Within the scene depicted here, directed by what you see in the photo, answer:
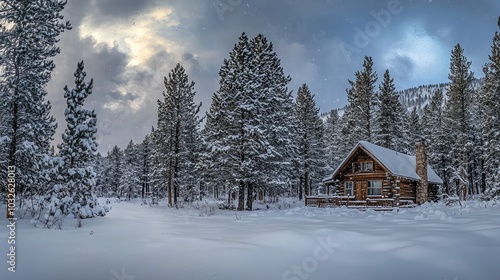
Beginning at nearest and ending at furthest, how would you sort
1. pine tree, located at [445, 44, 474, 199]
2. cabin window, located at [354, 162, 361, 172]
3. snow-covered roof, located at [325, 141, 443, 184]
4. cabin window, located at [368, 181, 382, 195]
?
snow-covered roof, located at [325, 141, 443, 184]
cabin window, located at [368, 181, 382, 195]
cabin window, located at [354, 162, 361, 172]
pine tree, located at [445, 44, 474, 199]

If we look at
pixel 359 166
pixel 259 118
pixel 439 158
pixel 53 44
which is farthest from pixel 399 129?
pixel 53 44

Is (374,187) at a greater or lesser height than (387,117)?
lesser

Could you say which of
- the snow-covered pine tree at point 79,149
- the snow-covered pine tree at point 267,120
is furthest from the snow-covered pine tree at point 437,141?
the snow-covered pine tree at point 79,149

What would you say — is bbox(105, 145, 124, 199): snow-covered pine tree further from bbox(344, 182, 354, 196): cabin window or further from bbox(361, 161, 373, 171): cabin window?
bbox(361, 161, 373, 171): cabin window

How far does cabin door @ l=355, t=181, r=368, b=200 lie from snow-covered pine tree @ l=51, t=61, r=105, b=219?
75.7ft

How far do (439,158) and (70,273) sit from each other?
1874 inches

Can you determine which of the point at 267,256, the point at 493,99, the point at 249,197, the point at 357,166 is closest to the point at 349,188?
the point at 357,166

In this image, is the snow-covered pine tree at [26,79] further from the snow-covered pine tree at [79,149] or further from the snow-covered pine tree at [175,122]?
the snow-covered pine tree at [175,122]

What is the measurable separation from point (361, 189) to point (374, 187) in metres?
1.23

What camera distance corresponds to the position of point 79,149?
44.5 ft

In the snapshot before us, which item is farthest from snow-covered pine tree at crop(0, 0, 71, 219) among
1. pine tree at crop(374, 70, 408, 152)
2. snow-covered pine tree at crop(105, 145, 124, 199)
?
snow-covered pine tree at crop(105, 145, 124, 199)

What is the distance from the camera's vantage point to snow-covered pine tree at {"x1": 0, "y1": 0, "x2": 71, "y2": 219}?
14.7 metres

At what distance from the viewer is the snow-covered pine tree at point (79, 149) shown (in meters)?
13.3

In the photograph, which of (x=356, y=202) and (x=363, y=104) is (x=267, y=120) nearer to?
(x=356, y=202)
